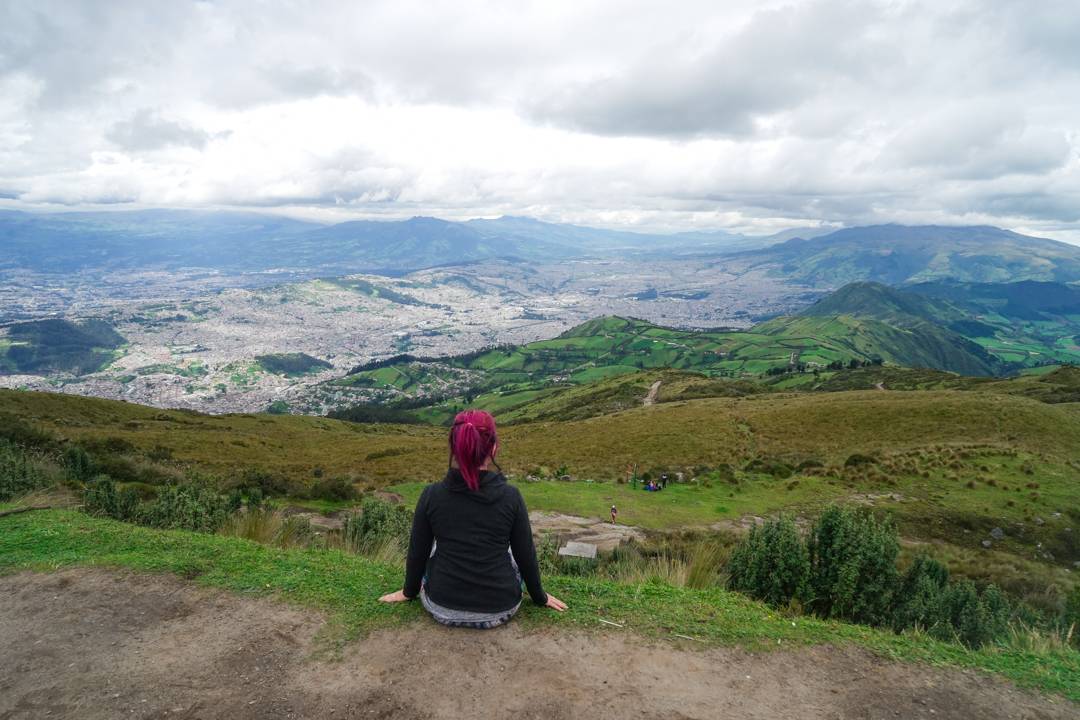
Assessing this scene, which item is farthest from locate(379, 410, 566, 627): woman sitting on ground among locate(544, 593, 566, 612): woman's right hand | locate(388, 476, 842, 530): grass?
locate(388, 476, 842, 530): grass

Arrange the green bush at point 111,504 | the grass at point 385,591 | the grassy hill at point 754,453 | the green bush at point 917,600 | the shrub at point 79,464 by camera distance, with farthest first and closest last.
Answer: the grassy hill at point 754,453
the shrub at point 79,464
the green bush at point 111,504
the green bush at point 917,600
the grass at point 385,591

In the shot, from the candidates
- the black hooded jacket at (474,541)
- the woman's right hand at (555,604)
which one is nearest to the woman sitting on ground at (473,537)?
the black hooded jacket at (474,541)

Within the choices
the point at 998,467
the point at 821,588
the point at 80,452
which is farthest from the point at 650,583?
the point at 998,467

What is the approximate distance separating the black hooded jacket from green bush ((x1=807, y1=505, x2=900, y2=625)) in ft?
19.1

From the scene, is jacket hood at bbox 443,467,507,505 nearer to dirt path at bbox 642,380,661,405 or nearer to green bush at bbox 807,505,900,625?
green bush at bbox 807,505,900,625

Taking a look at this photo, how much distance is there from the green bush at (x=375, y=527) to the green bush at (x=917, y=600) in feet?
29.8

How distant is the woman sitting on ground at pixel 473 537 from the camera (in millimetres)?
5613

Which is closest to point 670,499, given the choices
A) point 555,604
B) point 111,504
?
point 555,604

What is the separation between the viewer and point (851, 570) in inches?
334

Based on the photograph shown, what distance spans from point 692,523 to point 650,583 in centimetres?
1309

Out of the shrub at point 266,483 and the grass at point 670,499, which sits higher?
the shrub at point 266,483

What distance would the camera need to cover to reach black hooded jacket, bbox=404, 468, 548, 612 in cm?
571

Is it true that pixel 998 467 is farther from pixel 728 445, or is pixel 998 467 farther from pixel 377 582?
pixel 377 582

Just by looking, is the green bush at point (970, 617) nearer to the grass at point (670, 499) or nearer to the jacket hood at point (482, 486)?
the jacket hood at point (482, 486)
